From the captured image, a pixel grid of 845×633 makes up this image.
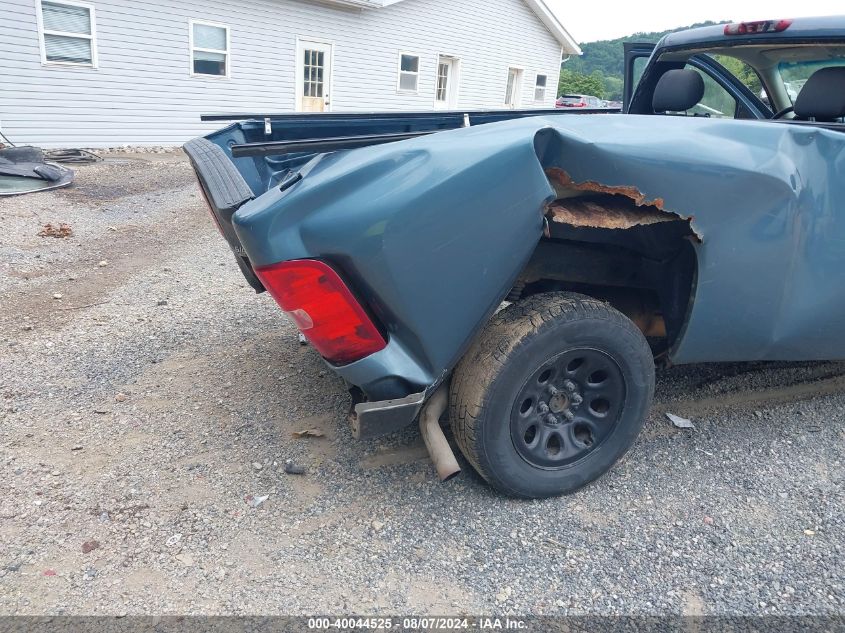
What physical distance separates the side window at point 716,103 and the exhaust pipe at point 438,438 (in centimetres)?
310

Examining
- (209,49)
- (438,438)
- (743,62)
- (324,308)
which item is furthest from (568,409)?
(209,49)

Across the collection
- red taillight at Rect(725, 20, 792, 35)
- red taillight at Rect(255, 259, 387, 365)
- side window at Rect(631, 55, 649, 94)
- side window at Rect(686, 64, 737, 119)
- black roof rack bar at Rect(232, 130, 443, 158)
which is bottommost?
red taillight at Rect(255, 259, 387, 365)

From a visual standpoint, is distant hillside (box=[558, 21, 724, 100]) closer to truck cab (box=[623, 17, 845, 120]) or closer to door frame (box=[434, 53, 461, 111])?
door frame (box=[434, 53, 461, 111])

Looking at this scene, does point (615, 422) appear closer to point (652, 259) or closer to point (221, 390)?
point (652, 259)

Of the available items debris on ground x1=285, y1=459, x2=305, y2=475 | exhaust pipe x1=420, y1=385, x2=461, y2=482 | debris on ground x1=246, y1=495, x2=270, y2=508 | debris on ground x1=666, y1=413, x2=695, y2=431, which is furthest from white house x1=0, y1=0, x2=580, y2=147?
debris on ground x1=666, y1=413, x2=695, y2=431

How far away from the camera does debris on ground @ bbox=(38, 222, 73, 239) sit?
→ 6445 mm

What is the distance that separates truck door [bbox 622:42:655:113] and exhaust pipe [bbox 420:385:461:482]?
2959mm

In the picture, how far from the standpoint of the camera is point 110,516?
2.44 m

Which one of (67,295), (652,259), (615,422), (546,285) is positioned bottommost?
(67,295)

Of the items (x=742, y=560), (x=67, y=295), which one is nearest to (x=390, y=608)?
(x=742, y=560)

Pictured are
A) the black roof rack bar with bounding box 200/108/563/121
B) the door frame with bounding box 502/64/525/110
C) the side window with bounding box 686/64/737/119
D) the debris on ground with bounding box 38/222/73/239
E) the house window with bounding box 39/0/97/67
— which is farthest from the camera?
the door frame with bounding box 502/64/525/110

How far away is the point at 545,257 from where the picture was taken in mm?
2729

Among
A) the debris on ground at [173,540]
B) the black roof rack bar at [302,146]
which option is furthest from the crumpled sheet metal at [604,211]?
the debris on ground at [173,540]

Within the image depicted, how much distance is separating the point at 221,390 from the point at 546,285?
1826mm
